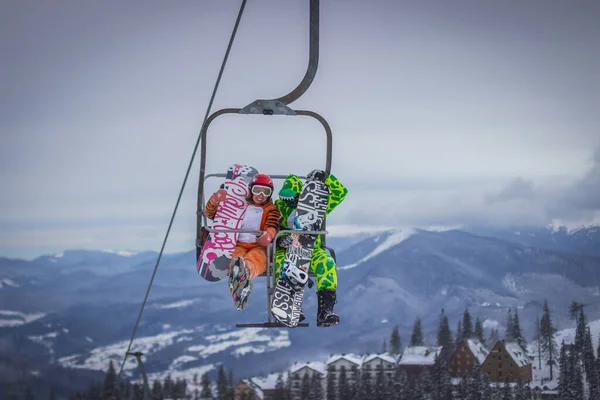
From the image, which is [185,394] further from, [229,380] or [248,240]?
[248,240]

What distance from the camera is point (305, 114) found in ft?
17.2

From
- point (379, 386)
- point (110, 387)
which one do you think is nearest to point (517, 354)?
point (379, 386)

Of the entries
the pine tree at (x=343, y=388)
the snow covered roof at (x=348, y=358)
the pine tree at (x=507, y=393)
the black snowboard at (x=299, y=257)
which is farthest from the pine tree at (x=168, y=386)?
the black snowboard at (x=299, y=257)

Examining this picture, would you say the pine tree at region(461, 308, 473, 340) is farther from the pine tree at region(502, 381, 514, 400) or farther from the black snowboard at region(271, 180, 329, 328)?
the black snowboard at region(271, 180, 329, 328)

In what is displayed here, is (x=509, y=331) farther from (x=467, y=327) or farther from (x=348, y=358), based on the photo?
(x=348, y=358)

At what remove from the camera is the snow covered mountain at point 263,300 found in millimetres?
50781

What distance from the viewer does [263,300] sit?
5094 centimetres

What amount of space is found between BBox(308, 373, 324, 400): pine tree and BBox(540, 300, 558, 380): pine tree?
9.42 metres

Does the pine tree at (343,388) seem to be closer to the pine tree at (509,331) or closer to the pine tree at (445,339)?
the pine tree at (445,339)

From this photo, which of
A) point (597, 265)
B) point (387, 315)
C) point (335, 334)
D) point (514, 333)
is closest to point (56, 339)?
point (335, 334)

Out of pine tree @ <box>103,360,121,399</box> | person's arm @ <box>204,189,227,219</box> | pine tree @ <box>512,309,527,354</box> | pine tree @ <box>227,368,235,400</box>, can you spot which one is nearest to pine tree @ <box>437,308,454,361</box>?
pine tree @ <box>512,309,527,354</box>

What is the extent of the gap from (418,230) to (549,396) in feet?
81.6

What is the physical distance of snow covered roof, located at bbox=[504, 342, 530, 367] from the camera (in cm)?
4609

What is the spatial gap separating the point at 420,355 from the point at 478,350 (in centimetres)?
258
